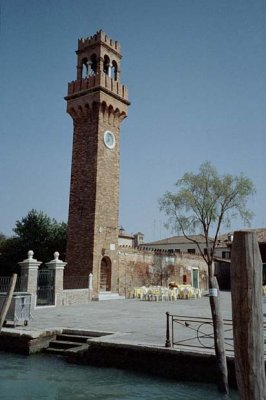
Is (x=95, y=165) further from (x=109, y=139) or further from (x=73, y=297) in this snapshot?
(x=73, y=297)

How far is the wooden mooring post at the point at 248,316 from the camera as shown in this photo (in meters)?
3.32

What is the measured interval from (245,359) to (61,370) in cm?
632

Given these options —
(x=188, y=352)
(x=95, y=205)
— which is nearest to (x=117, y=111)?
(x=95, y=205)

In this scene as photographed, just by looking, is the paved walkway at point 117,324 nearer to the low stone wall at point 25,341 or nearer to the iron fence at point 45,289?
the low stone wall at point 25,341

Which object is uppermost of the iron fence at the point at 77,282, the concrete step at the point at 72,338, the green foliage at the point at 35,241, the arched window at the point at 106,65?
the arched window at the point at 106,65

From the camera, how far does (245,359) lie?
3.39 meters

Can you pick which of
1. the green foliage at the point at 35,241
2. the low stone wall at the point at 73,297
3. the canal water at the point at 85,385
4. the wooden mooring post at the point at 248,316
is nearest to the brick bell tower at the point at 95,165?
the low stone wall at the point at 73,297

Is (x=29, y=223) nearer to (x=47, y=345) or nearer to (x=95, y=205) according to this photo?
(x=95, y=205)

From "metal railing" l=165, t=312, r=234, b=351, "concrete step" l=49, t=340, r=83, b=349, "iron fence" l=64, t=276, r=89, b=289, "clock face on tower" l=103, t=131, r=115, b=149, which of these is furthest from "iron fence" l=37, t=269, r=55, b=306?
"clock face on tower" l=103, t=131, r=115, b=149

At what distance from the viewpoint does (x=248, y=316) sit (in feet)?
11.2

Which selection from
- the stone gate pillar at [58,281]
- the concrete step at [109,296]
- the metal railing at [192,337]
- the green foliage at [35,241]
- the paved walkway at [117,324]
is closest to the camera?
the metal railing at [192,337]

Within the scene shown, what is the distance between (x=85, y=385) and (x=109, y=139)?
1782 cm

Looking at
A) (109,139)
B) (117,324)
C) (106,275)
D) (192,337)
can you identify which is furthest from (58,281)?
(109,139)

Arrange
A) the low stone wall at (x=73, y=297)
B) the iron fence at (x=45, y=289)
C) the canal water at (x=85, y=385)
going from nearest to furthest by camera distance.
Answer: the canal water at (x=85, y=385) < the iron fence at (x=45, y=289) < the low stone wall at (x=73, y=297)
